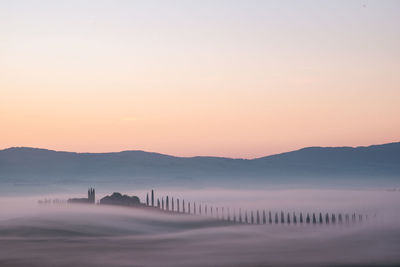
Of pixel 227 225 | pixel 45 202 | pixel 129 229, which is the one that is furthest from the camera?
pixel 45 202

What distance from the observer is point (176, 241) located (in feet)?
255

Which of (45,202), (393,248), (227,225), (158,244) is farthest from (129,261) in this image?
(45,202)

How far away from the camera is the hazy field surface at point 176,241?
57094 mm

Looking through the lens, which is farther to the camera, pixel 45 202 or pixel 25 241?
pixel 45 202

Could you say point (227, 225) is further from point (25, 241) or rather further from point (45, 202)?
point (45, 202)

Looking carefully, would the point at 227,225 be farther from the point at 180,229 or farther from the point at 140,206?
the point at 140,206

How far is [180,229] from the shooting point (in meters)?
98.5

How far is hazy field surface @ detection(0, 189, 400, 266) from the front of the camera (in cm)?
5709

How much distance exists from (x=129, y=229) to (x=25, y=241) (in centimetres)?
1718

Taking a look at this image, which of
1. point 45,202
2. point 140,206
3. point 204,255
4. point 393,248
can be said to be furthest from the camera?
point 45,202

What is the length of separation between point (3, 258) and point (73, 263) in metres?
6.99

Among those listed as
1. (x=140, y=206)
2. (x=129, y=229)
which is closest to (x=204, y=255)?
(x=129, y=229)

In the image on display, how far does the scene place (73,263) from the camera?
54969 millimetres

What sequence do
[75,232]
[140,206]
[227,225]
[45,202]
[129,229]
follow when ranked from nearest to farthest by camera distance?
[75,232]
[129,229]
[227,225]
[140,206]
[45,202]
